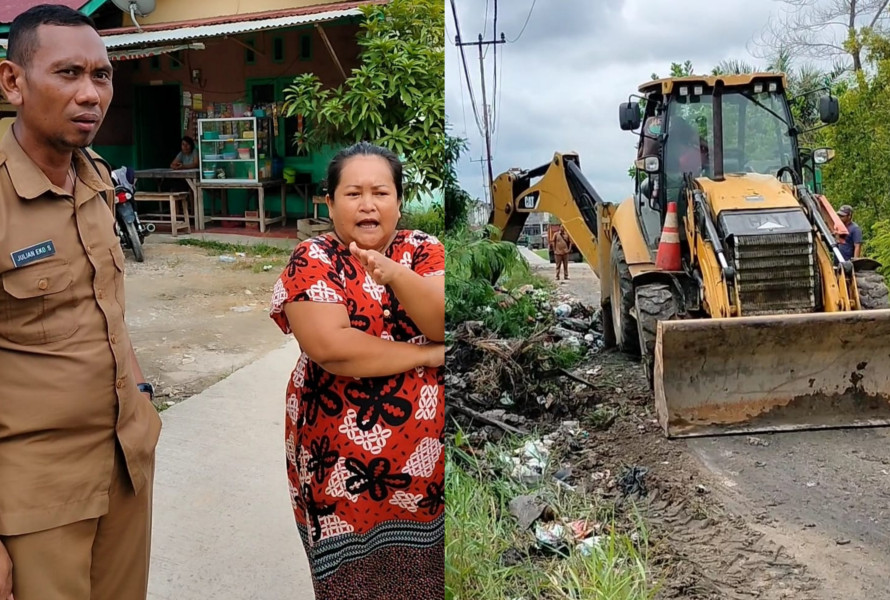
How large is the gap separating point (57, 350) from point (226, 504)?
3.89ft

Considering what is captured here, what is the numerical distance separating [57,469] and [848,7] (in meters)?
2.41

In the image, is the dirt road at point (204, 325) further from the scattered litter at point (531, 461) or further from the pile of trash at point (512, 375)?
the scattered litter at point (531, 461)

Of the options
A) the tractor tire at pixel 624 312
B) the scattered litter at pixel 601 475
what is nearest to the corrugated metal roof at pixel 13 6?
the scattered litter at pixel 601 475

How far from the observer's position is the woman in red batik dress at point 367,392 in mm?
1034

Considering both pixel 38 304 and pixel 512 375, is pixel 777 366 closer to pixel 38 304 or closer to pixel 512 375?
pixel 512 375

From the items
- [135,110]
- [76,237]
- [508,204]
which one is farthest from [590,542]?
[508,204]

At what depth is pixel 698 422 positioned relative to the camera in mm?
2781

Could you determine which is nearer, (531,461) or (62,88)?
(62,88)

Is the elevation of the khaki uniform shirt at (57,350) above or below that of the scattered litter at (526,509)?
above

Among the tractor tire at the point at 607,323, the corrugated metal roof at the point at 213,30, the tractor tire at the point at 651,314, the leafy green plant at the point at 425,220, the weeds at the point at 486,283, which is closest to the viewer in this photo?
the leafy green plant at the point at 425,220

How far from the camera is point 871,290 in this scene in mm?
2934

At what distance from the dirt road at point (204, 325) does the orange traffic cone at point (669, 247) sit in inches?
65.5

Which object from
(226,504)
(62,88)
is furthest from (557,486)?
(62,88)

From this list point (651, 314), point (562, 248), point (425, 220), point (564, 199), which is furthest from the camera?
point (562, 248)
